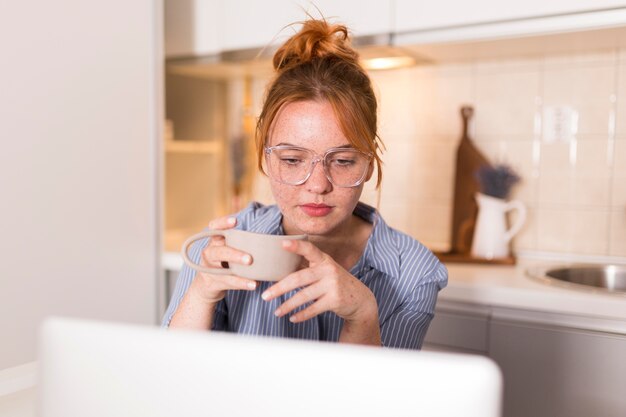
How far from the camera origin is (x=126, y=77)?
5.86ft

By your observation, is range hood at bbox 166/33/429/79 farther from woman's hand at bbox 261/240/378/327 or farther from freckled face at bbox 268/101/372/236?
woman's hand at bbox 261/240/378/327

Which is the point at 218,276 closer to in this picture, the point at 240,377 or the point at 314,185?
the point at 314,185

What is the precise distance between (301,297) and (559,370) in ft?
3.26

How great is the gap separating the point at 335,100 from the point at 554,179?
50.2 inches

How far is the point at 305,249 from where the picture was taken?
0.76 metres

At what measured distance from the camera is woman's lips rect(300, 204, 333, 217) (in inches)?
37.4

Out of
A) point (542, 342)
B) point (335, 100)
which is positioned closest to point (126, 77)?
point (335, 100)

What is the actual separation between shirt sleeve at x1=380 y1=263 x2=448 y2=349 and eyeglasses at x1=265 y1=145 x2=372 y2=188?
0.79 ft

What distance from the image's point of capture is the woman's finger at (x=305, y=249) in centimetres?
74

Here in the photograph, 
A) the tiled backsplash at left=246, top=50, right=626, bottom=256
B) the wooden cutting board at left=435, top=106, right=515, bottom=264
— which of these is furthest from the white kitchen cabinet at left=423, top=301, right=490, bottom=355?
the tiled backsplash at left=246, top=50, right=626, bottom=256

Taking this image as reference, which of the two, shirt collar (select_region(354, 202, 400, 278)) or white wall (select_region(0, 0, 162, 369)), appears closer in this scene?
shirt collar (select_region(354, 202, 400, 278))

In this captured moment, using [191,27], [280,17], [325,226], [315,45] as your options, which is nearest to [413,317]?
[325,226]

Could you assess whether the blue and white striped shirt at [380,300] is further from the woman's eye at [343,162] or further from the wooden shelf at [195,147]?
the wooden shelf at [195,147]

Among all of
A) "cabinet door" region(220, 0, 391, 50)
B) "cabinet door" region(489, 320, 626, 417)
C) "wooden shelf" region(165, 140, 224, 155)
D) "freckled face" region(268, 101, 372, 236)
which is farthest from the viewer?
"wooden shelf" region(165, 140, 224, 155)
